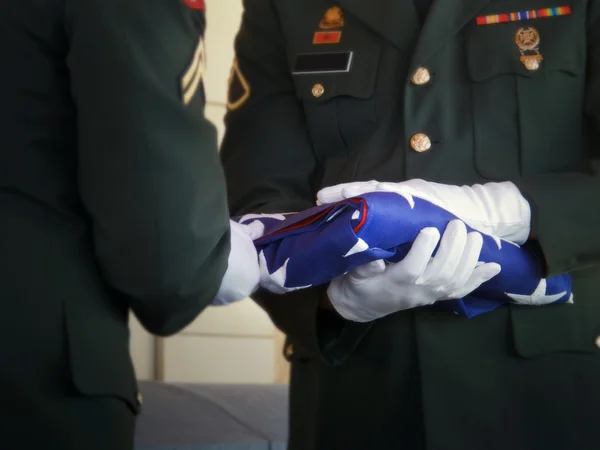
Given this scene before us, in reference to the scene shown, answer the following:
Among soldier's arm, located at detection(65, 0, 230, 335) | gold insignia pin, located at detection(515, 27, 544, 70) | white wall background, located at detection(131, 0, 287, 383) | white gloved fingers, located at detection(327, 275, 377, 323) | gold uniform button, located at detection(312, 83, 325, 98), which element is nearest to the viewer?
soldier's arm, located at detection(65, 0, 230, 335)

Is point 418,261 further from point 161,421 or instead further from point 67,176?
point 161,421

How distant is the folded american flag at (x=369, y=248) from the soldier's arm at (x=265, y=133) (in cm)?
17

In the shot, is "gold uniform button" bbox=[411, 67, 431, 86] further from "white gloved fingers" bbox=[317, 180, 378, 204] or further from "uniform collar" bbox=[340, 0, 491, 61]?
"white gloved fingers" bbox=[317, 180, 378, 204]

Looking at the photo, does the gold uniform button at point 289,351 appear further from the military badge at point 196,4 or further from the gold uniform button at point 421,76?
the military badge at point 196,4

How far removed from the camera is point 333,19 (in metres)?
1.06

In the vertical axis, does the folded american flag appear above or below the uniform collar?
below

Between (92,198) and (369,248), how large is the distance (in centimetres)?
26

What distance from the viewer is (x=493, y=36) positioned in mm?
961

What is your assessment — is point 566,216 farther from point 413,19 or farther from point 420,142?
point 413,19

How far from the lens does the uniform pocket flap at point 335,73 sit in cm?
102

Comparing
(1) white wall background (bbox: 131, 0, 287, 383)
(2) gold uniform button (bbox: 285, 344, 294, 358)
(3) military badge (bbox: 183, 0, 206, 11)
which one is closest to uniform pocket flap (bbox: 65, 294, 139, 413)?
(3) military badge (bbox: 183, 0, 206, 11)

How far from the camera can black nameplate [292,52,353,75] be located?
1.04 meters

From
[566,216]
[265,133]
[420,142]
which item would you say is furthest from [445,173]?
[265,133]

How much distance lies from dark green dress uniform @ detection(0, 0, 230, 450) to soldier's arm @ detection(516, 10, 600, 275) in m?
0.37
